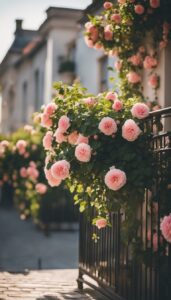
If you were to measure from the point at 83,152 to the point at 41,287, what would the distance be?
2850 millimetres

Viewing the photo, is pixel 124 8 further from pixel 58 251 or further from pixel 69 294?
pixel 58 251

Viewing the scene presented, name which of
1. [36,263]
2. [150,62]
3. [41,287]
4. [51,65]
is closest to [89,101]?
[150,62]

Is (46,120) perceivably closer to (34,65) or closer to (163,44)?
(163,44)

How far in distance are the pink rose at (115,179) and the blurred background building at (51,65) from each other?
262 cm

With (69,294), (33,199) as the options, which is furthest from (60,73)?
(69,294)

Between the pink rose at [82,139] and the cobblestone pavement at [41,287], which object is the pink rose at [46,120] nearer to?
the pink rose at [82,139]

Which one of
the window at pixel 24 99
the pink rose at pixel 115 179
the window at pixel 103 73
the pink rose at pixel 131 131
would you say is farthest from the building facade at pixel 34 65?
the pink rose at pixel 115 179

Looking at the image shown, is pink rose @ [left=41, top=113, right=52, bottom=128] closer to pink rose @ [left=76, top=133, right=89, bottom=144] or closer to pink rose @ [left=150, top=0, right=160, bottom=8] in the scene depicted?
pink rose @ [left=76, top=133, right=89, bottom=144]

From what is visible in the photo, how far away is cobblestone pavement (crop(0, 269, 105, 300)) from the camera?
6602 mm

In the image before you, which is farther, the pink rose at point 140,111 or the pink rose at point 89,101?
the pink rose at point 89,101

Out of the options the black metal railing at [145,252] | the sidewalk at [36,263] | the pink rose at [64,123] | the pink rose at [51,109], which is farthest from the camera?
the sidewalk at [36,263]

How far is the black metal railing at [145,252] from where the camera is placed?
4.91m

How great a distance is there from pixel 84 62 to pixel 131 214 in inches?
515

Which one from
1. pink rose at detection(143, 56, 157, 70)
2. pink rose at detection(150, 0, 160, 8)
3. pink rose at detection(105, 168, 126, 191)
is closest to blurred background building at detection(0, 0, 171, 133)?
pink rose at detection(143, 56, 157, 70)
